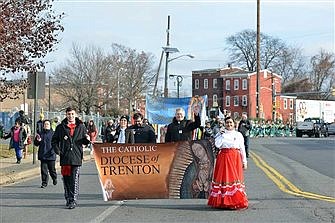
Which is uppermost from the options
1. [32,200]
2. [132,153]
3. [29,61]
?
[29,61]

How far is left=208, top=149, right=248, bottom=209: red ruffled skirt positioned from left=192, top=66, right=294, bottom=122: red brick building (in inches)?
3543

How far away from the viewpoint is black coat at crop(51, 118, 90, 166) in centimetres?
1181

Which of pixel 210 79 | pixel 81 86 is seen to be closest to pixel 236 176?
pixel 81 86

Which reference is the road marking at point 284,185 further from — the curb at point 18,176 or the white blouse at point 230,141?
the curb at point 18,176

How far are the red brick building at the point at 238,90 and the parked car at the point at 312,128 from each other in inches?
1472

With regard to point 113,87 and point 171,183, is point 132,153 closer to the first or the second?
point 171,183

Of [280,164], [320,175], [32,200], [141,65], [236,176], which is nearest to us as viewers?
[236,176]

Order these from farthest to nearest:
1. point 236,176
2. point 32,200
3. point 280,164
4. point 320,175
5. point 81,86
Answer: point 81,86 < point 280,164 < point 320,175 < point 32,200 < point 236,176

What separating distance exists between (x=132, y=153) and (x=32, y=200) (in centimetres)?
246

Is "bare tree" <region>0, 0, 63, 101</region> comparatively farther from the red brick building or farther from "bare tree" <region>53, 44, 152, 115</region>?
the red brick building

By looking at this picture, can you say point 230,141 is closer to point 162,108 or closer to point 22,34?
point 22,34

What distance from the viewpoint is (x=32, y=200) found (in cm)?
1321

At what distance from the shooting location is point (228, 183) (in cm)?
1115

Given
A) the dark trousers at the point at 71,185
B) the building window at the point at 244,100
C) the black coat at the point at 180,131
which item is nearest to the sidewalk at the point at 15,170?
the dark trousers at the point at 71,185
